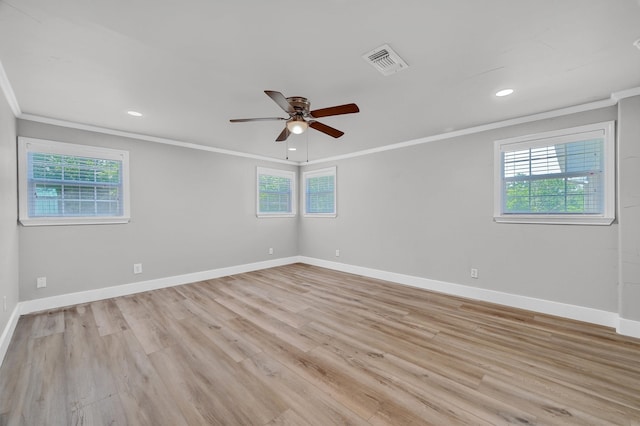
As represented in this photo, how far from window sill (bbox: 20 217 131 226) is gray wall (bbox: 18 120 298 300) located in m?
0.07

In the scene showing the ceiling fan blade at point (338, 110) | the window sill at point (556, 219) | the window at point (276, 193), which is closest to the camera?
the ceiling fan blade at point (338, 110)

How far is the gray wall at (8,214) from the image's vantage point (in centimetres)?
236

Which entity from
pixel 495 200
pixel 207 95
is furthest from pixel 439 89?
pixel 207 95

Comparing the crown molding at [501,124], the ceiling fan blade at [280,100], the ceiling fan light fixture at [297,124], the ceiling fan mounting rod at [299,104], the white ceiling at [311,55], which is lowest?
the ceiling fan light fixture at [297,124]

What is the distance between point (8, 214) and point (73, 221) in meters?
0.93

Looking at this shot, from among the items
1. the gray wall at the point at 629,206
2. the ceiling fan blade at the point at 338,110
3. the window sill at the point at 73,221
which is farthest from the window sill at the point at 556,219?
the window sill at the point at 73,221

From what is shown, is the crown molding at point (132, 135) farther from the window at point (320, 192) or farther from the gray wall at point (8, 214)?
the window at point (320, 192)

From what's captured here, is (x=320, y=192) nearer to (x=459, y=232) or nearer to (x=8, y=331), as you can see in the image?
(x=459, y=232)

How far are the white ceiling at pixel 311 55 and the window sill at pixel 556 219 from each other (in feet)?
4.28

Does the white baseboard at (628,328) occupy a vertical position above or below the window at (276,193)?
below

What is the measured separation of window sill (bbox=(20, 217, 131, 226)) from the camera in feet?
10.6

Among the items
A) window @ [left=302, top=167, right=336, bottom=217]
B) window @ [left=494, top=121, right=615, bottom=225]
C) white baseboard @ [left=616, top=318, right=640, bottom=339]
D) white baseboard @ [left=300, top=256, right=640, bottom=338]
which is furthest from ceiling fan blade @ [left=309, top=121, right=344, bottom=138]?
white baseboard @ [left=616, top=318, right=640, bottom=339]

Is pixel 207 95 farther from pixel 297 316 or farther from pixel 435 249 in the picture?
pixel 435 249

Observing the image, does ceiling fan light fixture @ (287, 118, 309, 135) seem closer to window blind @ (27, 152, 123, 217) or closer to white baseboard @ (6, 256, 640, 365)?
window blind @ (27, 152, 123, 217)
